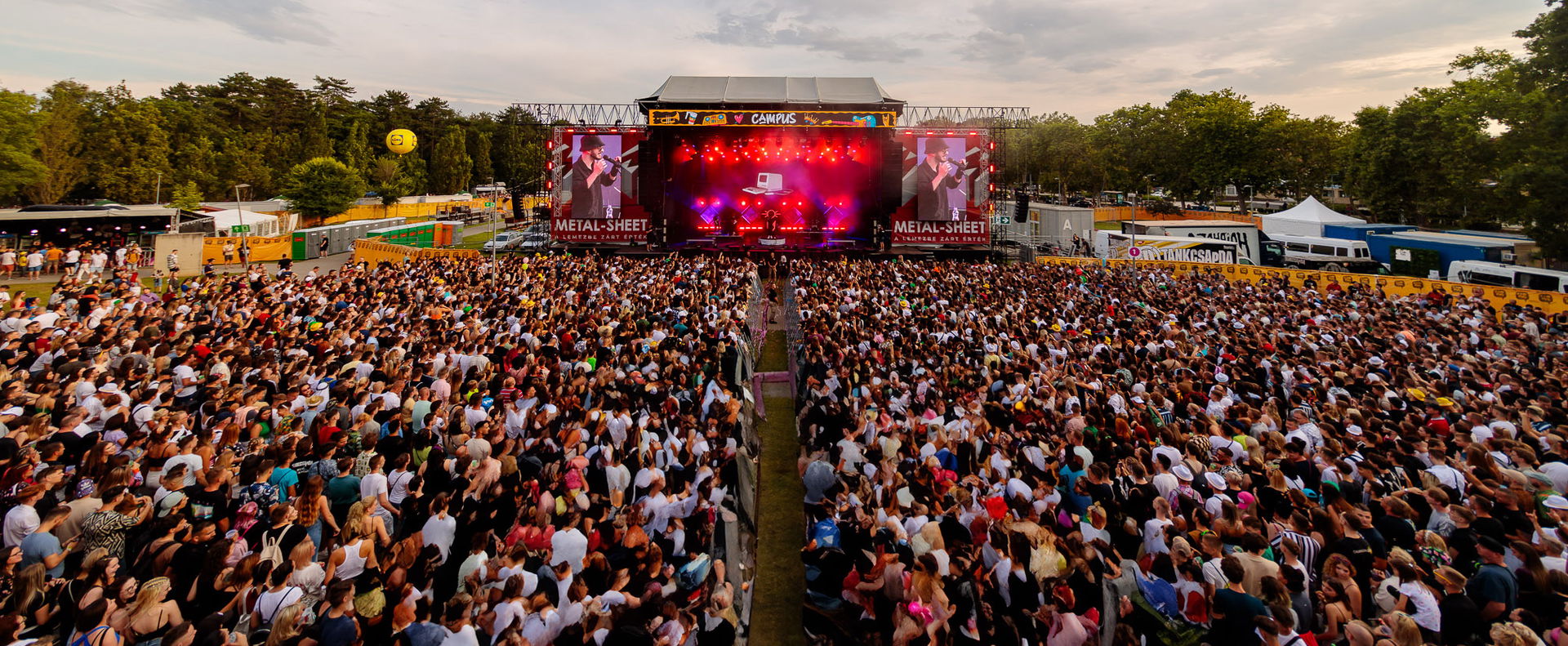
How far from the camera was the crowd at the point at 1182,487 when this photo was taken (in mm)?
4457

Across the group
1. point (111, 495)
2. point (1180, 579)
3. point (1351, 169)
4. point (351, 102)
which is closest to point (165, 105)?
point (351, 102)

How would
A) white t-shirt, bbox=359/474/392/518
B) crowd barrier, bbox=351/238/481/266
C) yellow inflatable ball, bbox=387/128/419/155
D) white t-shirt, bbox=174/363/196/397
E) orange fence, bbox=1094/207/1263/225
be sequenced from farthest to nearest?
orange fence, bbox=1094/207/1263/225 → yellow inflatable ball, bbox=387/128/419/155 → crowd barrier, bbox=351/238/481/266 → white t-shirt, bbox=174/363/196/397 → white t-shirt, bbox=359/474/392/518

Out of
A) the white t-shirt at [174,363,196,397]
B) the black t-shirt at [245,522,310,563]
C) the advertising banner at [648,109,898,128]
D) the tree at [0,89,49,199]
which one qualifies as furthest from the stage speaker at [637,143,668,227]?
the tree at [0,89,49,199]

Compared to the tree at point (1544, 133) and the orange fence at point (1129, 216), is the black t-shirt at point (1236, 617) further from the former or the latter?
the orange fence at point (1129, 216)

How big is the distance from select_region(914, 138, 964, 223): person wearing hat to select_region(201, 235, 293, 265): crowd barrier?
26796 millimetres

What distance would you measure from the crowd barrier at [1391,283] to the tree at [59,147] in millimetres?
49400

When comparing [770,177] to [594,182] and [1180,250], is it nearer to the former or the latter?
[594,182]

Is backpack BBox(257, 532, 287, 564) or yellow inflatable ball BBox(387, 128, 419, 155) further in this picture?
yellow inflatable ball BBox(387, 128, 419, 155)

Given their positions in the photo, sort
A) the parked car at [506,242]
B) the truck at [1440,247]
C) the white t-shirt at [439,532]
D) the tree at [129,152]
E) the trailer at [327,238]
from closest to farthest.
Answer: the white t-shirt at [439,532] → the truck at [1440,247] → the trailer at [327,238] → the parked car at [506,242] → the tree at [129,152]

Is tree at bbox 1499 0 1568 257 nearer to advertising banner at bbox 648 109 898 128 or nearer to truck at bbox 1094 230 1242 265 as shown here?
truck at bbox 1094 230 1242 265

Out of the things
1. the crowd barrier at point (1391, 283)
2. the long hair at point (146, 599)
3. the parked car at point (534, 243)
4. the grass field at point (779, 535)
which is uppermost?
the parked car at point (534, 243)

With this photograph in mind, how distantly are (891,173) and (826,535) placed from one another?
24.7m

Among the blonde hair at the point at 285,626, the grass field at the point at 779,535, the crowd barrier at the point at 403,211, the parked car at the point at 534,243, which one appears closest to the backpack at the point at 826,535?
the grass field at the point at 779,535

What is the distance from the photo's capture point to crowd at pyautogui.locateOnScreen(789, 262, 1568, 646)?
14.6ft
